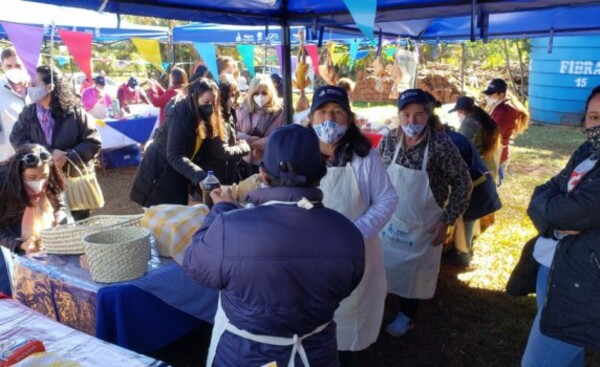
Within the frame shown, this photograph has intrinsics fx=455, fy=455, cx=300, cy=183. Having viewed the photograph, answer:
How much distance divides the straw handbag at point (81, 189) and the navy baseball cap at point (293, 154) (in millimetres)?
2719

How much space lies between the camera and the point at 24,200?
2479 mm

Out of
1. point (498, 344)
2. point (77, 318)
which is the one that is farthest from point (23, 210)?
point (498, 344)

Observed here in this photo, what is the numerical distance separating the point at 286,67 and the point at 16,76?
8.66ft

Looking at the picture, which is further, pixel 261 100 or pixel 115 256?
pixel 261 100

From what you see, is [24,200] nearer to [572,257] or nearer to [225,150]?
[225,150]

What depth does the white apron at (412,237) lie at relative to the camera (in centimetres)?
282

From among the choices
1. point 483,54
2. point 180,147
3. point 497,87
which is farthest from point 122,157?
point 483,54

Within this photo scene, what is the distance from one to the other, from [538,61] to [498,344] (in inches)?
488

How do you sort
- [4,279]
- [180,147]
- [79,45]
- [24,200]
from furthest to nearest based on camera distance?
[79,45] < [180,147] < [4,279] < [24,200]

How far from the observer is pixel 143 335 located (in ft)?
7.22

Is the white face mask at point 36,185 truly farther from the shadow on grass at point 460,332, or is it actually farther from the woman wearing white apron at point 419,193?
the shadow on grass at point 460,332

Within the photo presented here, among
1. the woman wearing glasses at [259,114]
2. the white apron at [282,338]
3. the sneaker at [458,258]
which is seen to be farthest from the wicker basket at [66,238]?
the sneaker at [458,258]

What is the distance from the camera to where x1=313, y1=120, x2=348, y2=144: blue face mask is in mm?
2223

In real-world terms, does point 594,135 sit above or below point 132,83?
below
